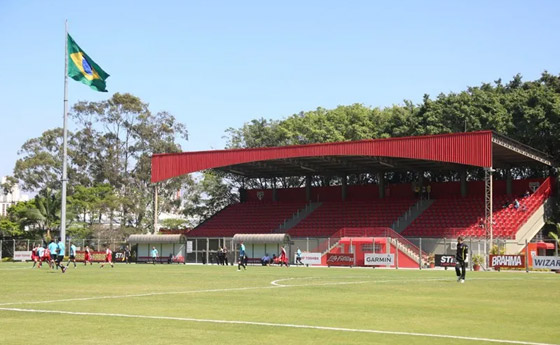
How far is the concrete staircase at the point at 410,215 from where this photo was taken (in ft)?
223

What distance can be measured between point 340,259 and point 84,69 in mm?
24294

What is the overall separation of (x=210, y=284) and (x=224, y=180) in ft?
212

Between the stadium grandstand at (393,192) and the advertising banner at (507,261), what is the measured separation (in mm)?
3027

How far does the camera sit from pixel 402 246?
57969 millimetres

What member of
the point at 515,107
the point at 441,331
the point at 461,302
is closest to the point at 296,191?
the point at 515,107

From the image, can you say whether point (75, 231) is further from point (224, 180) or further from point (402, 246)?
point (402, 246)

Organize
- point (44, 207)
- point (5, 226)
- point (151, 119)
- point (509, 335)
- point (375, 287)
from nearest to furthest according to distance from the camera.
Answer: point (509, 335), point (375, 287), point (44, 207), point (5, 226), point (151, 119)

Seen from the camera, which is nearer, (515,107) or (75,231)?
(515,107)

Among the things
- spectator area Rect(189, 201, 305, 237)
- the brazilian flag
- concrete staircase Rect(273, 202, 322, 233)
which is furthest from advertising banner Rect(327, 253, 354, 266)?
the brazilian flag

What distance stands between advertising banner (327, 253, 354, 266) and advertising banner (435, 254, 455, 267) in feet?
19.6

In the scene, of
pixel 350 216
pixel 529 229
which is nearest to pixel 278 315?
pixel 529 229

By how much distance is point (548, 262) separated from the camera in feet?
151

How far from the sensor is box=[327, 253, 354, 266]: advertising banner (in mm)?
57156

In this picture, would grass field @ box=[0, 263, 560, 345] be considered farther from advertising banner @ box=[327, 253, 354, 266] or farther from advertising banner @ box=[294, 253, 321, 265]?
advertising banner @ box=[294, 253, 321, 265]
